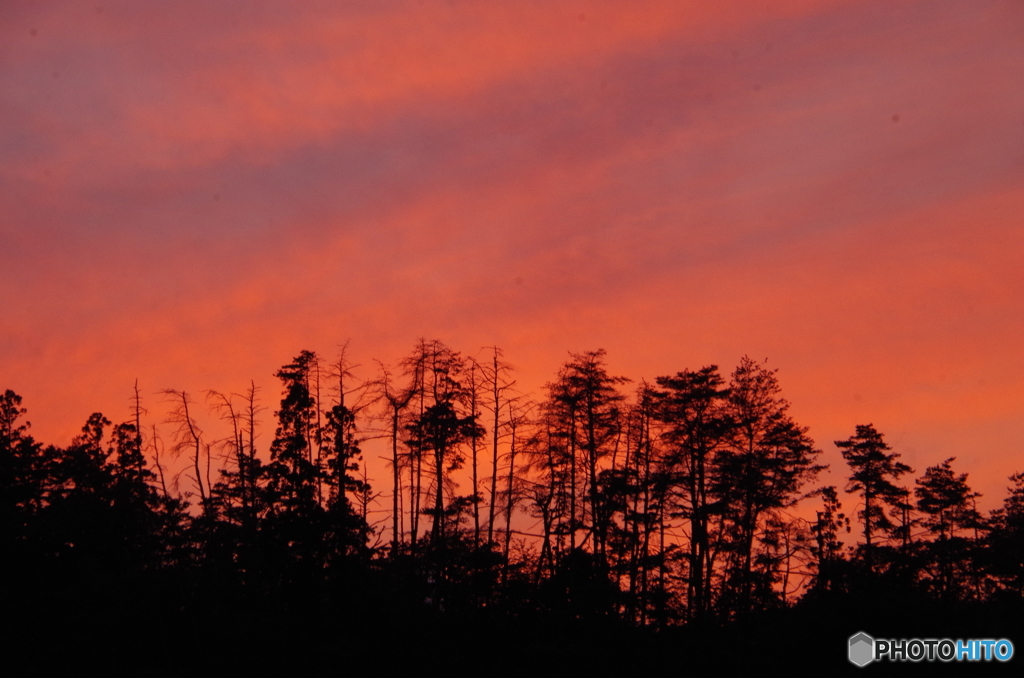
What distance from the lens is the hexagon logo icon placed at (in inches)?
1572

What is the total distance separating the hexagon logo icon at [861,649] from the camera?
3994cm

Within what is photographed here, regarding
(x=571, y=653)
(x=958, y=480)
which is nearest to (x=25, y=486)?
(x=571, y=653)

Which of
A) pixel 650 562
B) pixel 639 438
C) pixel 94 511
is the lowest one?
pixel 650 562

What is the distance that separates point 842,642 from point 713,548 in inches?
313

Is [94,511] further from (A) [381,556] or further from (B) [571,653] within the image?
(B) [571,653]

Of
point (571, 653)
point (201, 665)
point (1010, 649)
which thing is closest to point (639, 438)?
point (571, 653)

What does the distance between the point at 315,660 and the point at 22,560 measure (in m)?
19.1

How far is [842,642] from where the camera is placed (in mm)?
40781

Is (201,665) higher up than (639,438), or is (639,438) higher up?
(639,438)

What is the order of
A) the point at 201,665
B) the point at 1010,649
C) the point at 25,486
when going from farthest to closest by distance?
the point at 25,486, the point at 201,665, the point at 1010,649

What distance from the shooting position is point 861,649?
132 ft

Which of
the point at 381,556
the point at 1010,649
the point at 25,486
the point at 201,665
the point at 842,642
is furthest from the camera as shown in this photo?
the point at 25,486

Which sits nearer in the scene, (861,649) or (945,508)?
(861,649)

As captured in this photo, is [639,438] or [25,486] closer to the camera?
[639,438]
